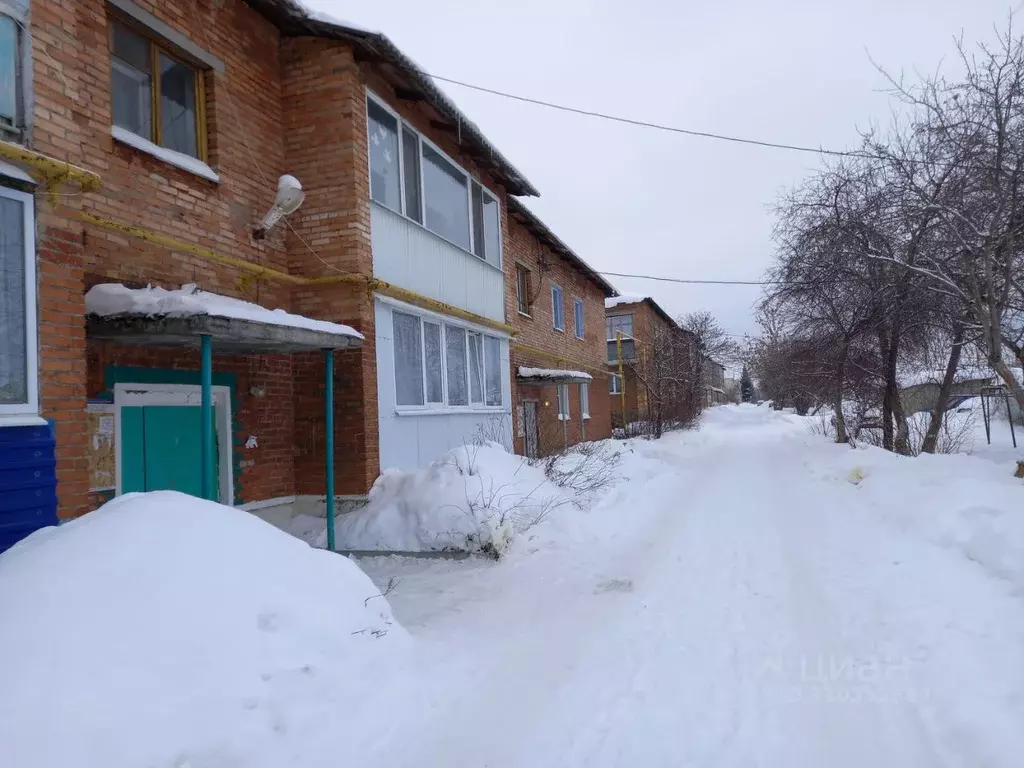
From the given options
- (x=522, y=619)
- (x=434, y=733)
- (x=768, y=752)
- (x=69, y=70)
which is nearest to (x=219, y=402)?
(x=69, y=70)

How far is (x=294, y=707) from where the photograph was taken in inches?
121

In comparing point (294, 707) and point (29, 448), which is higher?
point (29, 448)

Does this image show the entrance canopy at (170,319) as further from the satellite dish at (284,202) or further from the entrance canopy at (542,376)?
the entrance canopy at (542,376)

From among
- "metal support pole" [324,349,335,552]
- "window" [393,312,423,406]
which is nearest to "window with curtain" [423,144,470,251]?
"window" [393,312,423,406]

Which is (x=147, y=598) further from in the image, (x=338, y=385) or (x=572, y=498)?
(x=572, y=498)

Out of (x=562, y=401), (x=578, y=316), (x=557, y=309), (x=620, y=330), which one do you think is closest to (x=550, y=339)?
(x=557, y=309)

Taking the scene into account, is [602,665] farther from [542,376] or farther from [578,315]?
[578,315]

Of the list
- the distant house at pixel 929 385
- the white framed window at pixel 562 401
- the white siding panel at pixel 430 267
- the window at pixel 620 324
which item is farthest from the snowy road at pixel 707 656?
the window at pixel 620 324

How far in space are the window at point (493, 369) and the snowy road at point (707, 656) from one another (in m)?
4.18

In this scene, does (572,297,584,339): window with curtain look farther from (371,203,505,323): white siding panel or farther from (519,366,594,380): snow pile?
(371,203,505,323): white siding panel

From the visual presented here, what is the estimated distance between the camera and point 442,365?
9.48 metres

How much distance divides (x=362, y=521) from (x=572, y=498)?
9.77ft

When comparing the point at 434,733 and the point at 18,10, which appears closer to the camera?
the point at 434,733

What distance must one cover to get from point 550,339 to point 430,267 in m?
8.31
